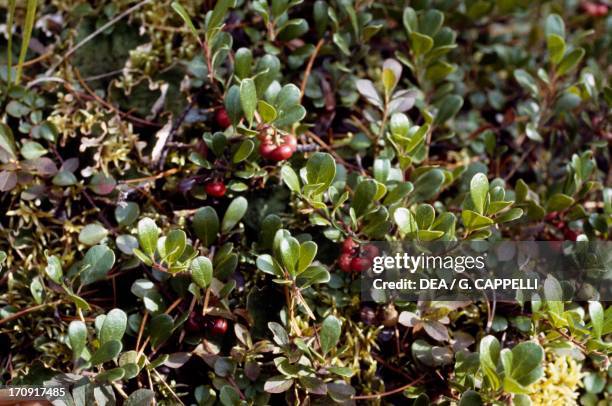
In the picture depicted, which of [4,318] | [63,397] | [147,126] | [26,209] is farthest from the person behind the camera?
[147,126]

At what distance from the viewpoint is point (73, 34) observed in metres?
1.63

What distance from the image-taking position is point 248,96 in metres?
1.26

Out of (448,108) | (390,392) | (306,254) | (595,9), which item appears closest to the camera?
(306,254)

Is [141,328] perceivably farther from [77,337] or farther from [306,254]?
[306,254]

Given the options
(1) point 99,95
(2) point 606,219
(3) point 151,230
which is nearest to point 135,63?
(1) point 99,95

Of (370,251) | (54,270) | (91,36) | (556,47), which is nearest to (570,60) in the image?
(556,47)

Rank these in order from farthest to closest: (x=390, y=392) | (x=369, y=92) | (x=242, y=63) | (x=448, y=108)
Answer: (x=448, y=108)
(x=369, y=92)
(x=242, y=63)
(x=390, y=392)

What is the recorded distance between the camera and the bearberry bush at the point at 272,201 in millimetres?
1236

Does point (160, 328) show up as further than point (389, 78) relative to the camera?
No

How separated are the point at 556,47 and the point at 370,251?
71 cm

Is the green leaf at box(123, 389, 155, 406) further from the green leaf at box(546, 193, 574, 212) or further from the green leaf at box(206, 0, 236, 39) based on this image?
the green leaf at box(546, 193, 574, 212)

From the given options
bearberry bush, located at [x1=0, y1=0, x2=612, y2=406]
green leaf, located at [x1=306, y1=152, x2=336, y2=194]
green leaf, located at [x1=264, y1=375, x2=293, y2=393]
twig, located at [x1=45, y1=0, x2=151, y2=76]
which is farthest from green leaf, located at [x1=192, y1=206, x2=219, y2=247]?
twig, located at [x1=45, y1=0, x2=151, y2=76]

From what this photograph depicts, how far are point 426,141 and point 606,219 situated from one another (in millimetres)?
453

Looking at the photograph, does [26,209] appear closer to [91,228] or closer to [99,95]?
[91,228]
